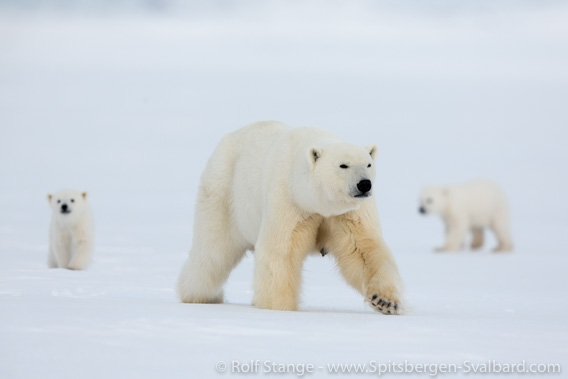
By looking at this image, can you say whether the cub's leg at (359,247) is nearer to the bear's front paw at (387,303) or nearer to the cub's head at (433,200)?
the bear's front paw at (387,303)

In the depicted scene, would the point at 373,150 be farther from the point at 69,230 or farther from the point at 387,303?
the point at 69,230

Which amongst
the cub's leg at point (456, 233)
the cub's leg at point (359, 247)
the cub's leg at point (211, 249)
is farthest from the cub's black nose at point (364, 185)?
the cub's leg at point (456, 233)

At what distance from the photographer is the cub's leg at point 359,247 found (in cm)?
434

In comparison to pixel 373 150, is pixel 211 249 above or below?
below

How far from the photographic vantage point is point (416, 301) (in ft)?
19.6

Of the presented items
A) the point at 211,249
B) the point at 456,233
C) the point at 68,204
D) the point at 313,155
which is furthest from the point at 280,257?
the point at 456,233

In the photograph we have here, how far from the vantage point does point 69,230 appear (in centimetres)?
1007

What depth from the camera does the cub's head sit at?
13898mm

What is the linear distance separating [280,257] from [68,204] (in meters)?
6.15

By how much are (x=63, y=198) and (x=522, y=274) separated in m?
5.50

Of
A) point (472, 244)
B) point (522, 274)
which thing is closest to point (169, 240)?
point (472, 244)

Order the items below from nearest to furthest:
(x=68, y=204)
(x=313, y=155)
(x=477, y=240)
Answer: (x=313, y=155) < (x=68, y=204) < (x=477, y=240)

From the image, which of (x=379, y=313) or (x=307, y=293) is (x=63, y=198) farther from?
(x=379, y=313)

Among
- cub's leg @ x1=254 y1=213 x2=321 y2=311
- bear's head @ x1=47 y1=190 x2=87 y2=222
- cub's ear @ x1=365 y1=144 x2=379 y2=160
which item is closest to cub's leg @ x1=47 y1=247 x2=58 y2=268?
bear's head @ x1=47 y1=190 x2=87 y2=222
